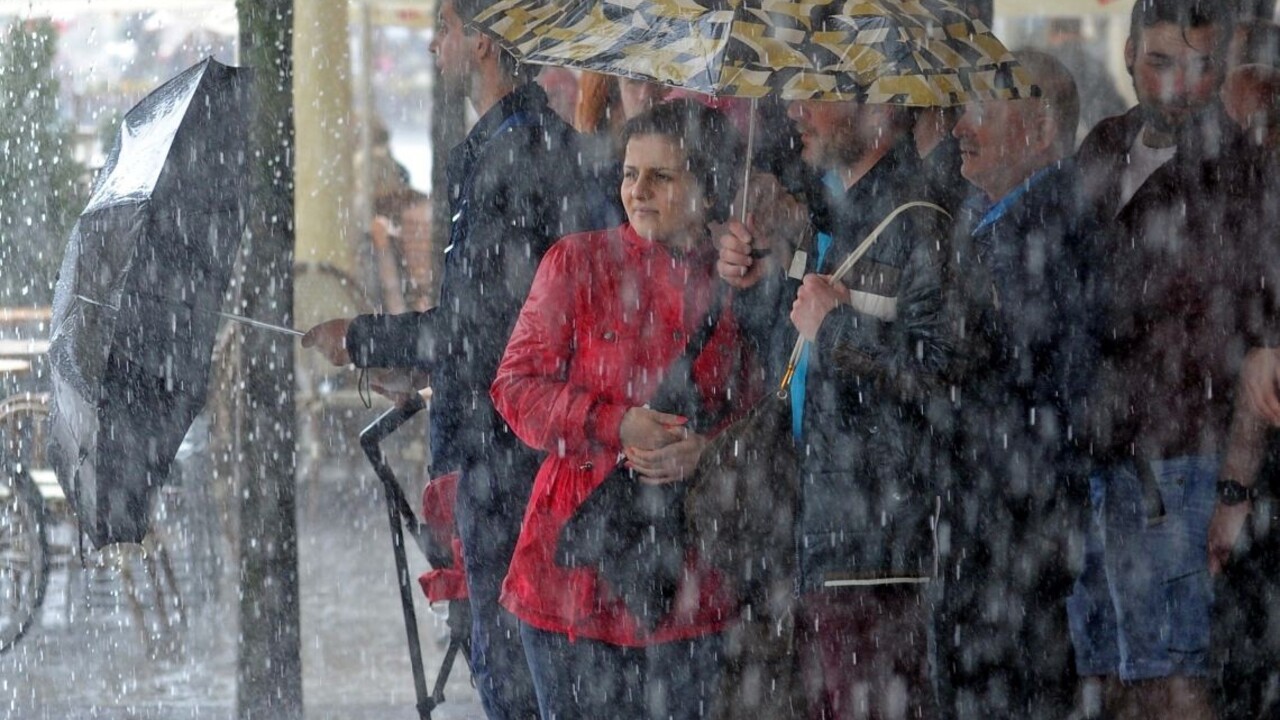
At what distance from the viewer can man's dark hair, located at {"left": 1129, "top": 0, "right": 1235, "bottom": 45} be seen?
184 inches

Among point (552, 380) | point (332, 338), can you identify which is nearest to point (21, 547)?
point (332, 338)

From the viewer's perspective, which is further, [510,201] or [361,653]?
[361,653]

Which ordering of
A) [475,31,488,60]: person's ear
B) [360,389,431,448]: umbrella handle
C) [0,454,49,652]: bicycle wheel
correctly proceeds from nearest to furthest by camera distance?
[475,31,488,60]: person's ear → [360,389,431,448]: umbrella handle → [0,454,49,652]: bicycle wheel

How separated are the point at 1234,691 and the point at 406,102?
80.5 ft

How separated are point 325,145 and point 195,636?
6197mm

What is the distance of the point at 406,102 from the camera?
94.0 feet

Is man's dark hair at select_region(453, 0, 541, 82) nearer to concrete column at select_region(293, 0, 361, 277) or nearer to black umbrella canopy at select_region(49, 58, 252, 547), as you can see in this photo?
Result: black umbrella canopy at select_region(49, 58, 252, 547)

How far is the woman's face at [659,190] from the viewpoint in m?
4.32

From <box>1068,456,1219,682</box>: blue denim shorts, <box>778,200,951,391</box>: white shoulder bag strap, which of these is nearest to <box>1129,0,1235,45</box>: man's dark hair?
<box>778,200,951,391</box>: white shoulder bag strap

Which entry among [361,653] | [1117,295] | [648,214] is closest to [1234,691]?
[1117,295]

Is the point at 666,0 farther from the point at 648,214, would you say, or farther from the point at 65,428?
the point at 65,428

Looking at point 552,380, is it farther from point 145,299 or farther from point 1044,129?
point 1044,129

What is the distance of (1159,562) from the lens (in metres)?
4.77

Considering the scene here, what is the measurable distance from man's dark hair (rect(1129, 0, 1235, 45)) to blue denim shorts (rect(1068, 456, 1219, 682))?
3.27ft
